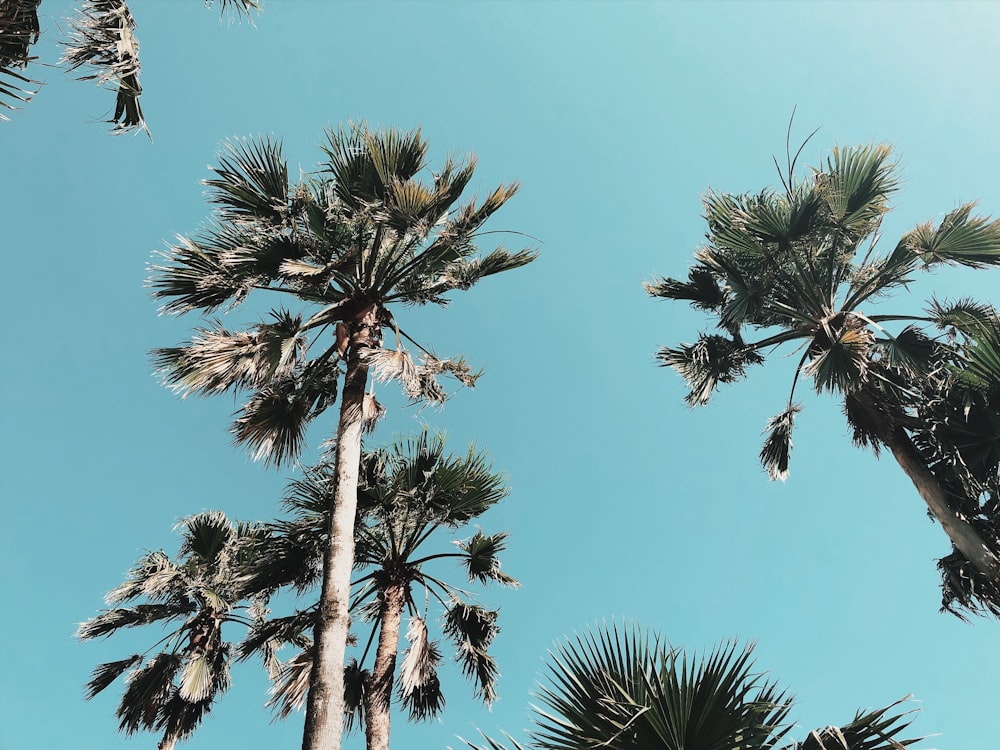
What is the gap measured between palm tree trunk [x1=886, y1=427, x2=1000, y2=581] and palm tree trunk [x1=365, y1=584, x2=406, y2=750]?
21.9 ft

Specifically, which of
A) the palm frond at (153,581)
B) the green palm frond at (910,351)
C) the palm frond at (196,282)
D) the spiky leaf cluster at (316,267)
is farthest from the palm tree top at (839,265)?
the palm frond at (153,581)

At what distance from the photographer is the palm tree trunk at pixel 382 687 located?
6.93m

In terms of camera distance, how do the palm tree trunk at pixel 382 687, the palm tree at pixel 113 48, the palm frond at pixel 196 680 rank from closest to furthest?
the palm tree at pixel 113 48, the palm tree trunk at pixel 382 687, the palm frond at pixel 196 680

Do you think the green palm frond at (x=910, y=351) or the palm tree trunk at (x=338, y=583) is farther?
the green palm frond at (x=910, y=351)

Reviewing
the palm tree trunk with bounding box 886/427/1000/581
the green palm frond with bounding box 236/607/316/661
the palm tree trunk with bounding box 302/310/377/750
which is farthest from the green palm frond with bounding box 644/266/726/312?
the green palm frond with bounding box 236/607/316/661

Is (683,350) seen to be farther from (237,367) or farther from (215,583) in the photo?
(215,583)

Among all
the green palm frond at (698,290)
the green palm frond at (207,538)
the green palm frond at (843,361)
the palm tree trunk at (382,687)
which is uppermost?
the green palm frond at (698,290)

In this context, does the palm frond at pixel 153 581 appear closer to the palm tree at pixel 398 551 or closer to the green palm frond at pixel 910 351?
the palm tree at pixel 398 551

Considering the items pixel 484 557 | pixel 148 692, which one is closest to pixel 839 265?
pixel 484 557

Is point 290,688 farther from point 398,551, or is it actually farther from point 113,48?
point 113,48

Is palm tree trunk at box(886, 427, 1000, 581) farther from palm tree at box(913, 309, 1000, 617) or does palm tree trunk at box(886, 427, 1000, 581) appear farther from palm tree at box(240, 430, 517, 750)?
palm tree at box(240, 430, 517, 750)

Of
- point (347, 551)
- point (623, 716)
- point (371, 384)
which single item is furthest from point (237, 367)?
point (623, 716)

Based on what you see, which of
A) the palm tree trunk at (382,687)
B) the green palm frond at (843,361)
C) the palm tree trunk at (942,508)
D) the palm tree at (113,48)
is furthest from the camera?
the green palm frond at (843,361)

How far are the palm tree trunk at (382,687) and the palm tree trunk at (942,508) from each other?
6661mm
